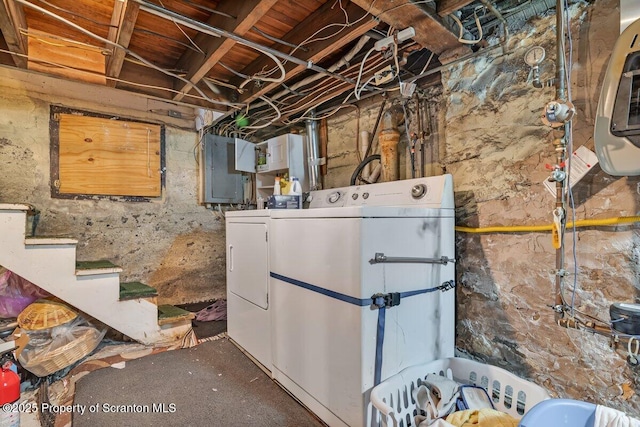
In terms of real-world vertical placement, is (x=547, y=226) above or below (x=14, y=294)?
above

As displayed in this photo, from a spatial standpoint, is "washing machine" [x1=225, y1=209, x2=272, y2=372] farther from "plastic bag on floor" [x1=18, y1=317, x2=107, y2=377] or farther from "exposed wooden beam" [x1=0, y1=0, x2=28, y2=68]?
"exposed wooden beam" [x1=0, y1=0, x2=28, y2=68]

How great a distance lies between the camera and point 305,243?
1560 mm

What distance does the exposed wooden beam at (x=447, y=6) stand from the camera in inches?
52.6

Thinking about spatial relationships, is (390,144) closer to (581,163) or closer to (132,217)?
(581,163)

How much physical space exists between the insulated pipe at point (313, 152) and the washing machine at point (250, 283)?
32.2 inches

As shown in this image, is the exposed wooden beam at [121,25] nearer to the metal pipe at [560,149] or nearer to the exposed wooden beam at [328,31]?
→ the exposed wooden beam at [328,31]

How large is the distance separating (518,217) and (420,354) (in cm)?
84

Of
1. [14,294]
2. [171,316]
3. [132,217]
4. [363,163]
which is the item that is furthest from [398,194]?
[14,294]

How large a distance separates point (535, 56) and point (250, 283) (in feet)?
6.62

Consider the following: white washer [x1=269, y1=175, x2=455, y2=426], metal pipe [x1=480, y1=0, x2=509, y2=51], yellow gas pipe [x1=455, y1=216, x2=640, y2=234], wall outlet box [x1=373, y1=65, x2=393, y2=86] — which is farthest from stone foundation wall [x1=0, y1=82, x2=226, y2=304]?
metal pipe [x1=480, y1=0, x2=509, y2=51]

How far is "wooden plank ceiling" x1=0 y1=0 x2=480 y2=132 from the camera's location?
58.4 inches

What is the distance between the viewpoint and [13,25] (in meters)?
1.62

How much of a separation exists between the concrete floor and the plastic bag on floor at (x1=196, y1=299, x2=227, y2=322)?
70 cm

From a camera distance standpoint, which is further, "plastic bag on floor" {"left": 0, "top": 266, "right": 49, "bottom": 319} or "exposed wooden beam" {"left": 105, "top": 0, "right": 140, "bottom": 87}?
"plastic bag on floor" {"left": 0, "top": 266, "right": 49, "bottom": 319}
